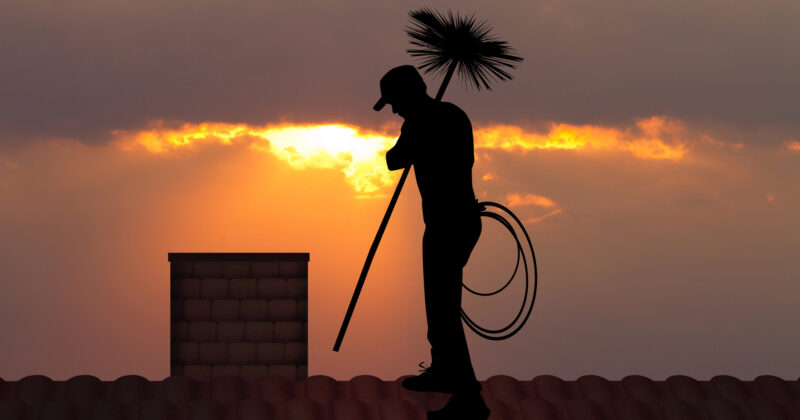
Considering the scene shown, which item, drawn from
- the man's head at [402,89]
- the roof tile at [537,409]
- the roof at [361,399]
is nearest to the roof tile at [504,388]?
the roof at [361,399]

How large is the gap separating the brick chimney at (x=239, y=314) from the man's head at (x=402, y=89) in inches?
247

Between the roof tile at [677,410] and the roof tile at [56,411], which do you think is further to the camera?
the roof tile at [677,410]

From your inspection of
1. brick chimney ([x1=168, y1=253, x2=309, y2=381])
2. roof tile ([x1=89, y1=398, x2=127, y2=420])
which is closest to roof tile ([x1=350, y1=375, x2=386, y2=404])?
roof tile ([x1=89, y1=398, x2=127, y2=420])

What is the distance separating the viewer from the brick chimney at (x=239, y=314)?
1485 cm

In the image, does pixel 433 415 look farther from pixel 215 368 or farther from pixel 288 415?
pixel 215 368

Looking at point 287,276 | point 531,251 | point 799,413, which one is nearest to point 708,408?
point 799,413

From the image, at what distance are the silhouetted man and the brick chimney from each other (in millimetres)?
5990

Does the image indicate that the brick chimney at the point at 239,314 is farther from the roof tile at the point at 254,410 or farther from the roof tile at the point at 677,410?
the roof tile at the point at 677,410

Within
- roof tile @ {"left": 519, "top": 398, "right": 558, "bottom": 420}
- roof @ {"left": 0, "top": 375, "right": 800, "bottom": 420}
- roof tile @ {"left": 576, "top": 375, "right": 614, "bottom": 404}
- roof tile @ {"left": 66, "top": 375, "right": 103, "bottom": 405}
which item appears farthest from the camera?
roof tile @ {"left": 576, "top": 375, "right": 614, "bottom": 404}

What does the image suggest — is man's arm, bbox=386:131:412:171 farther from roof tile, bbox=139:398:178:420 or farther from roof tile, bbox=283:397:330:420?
roof tile, bbox=139:398:178:420

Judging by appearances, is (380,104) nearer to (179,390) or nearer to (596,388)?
(179,390)

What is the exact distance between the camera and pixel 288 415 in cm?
973

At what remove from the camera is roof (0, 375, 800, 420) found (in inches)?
381

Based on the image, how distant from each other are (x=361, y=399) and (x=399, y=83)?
11.0 ft
